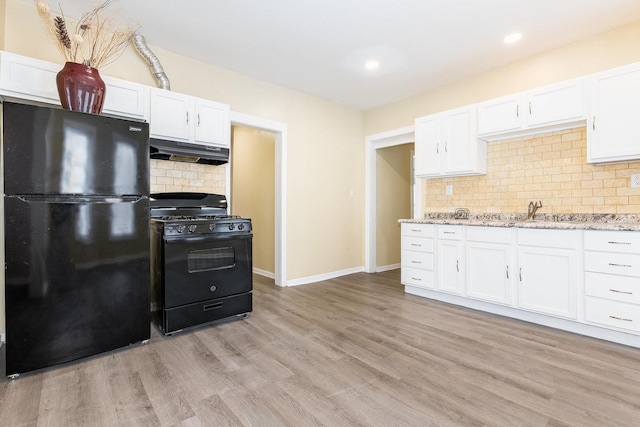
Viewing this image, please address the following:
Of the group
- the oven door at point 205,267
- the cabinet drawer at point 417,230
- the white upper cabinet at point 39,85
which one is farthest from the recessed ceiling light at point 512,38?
the white upper cabinet at point 39,85

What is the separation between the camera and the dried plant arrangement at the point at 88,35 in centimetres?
213

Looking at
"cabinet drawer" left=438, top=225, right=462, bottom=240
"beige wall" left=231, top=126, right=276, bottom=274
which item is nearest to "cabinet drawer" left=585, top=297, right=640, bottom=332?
"cabinet drawer" left=438, top=225, right=462, bottom=240

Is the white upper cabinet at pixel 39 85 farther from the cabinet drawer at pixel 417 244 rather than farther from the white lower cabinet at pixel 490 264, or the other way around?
the white lower cabinet at pixel 490 264

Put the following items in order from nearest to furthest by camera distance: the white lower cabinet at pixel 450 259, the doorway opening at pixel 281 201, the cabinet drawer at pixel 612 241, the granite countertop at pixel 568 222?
1. the cabinet drawer at pixel 612 241
2. the granite countertop at pixel 568 222
3. the white lower cabinet at pixel 450 259
4. the doorway opening at pixel 281 201

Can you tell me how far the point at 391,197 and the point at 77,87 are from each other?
444 centimetres

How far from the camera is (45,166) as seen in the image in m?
1.95

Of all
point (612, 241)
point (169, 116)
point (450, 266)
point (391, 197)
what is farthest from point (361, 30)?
point (391, 197)

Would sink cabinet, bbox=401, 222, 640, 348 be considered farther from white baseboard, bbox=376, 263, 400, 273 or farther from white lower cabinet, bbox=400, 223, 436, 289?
white baseboard, bbox=376, 263, 400, 273

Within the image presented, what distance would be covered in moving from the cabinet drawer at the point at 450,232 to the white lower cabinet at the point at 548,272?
58cm

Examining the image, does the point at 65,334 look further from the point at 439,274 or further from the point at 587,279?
the point at 587,279

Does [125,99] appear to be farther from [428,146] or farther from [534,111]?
[534,111]

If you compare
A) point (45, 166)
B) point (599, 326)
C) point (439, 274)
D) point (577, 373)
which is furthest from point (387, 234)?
point (45, 166)

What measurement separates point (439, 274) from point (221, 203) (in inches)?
101

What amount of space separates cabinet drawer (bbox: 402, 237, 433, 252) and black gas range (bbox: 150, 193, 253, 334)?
1932mm
